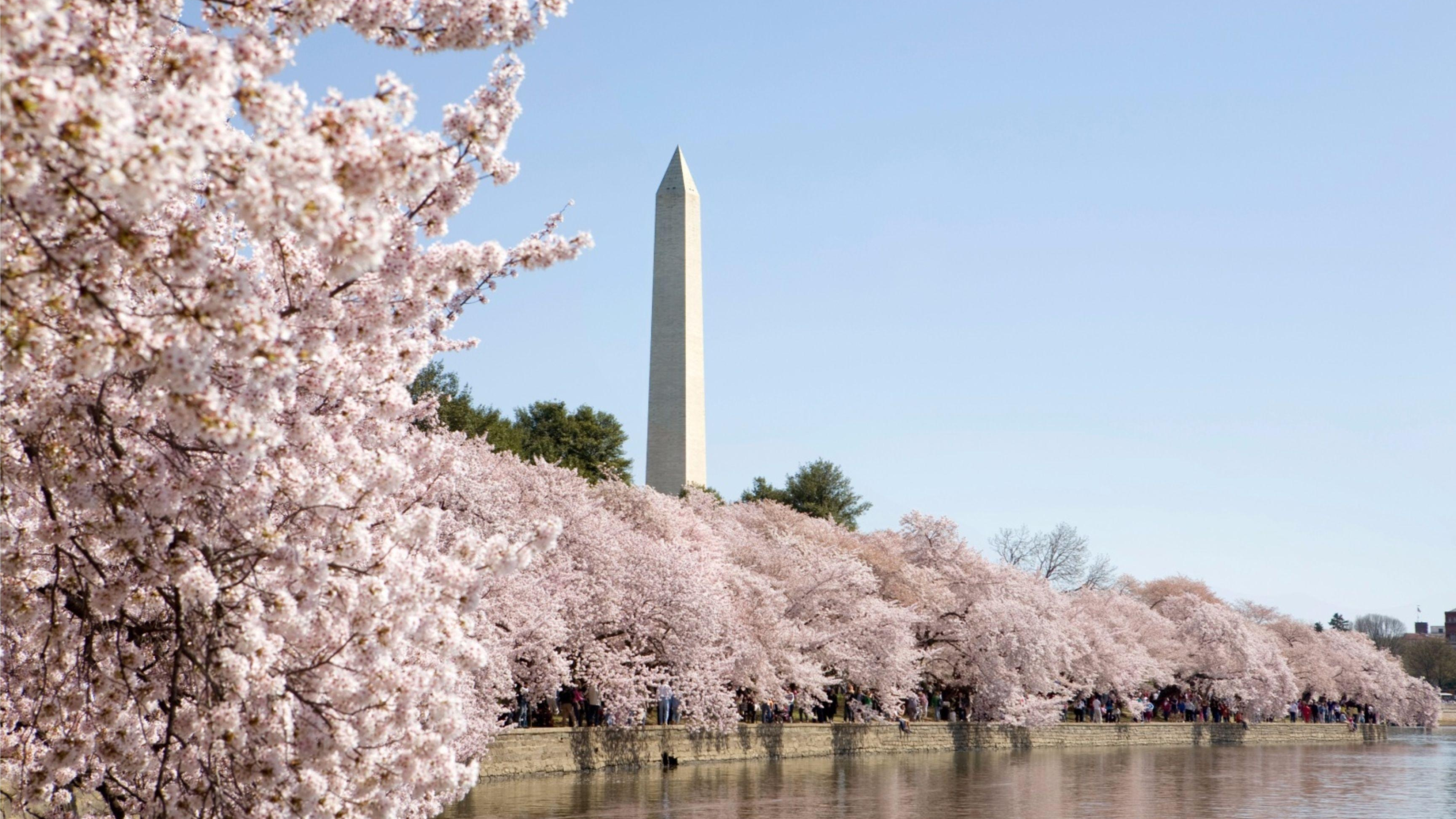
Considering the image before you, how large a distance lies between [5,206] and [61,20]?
0.78 m

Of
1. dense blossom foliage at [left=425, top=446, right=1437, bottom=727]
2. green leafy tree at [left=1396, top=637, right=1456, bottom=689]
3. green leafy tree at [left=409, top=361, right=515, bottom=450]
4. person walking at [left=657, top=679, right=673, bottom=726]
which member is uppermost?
green leafy tree at [left=409, top=361, right=515, bottom=450]

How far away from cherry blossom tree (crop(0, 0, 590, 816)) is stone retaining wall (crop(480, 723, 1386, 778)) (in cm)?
1730

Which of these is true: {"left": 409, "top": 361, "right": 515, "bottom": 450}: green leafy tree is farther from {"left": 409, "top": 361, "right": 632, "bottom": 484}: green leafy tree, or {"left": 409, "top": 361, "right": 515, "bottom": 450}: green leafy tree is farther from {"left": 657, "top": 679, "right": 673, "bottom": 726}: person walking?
{"left": 657, "top": 679, "right": 673, "bottom": 726}: person walking

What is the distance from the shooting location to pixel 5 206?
185 inches

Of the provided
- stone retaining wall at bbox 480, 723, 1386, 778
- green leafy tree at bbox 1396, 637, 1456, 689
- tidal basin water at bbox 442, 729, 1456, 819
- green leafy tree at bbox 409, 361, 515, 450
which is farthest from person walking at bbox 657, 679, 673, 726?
green leafy tree at bbox 1396, 637, 1456, 689

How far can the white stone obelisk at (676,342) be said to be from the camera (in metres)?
45.7

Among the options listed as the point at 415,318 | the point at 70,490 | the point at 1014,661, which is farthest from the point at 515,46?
the point at 1014,661

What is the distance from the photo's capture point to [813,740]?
3562 cm

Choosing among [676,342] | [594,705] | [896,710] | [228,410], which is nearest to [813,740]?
[896,710]

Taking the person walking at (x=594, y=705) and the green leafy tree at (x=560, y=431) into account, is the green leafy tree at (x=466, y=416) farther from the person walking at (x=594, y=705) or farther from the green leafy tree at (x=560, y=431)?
the person walking at (x=594, y=705)

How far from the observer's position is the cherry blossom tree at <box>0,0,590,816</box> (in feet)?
14.8

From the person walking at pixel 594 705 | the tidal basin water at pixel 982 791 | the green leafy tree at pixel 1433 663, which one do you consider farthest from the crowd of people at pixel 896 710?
the green leafy tree at pixel 1433 663

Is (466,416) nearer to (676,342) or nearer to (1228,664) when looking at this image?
(676,342)

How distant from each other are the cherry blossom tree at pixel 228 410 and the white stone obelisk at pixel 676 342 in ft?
122
